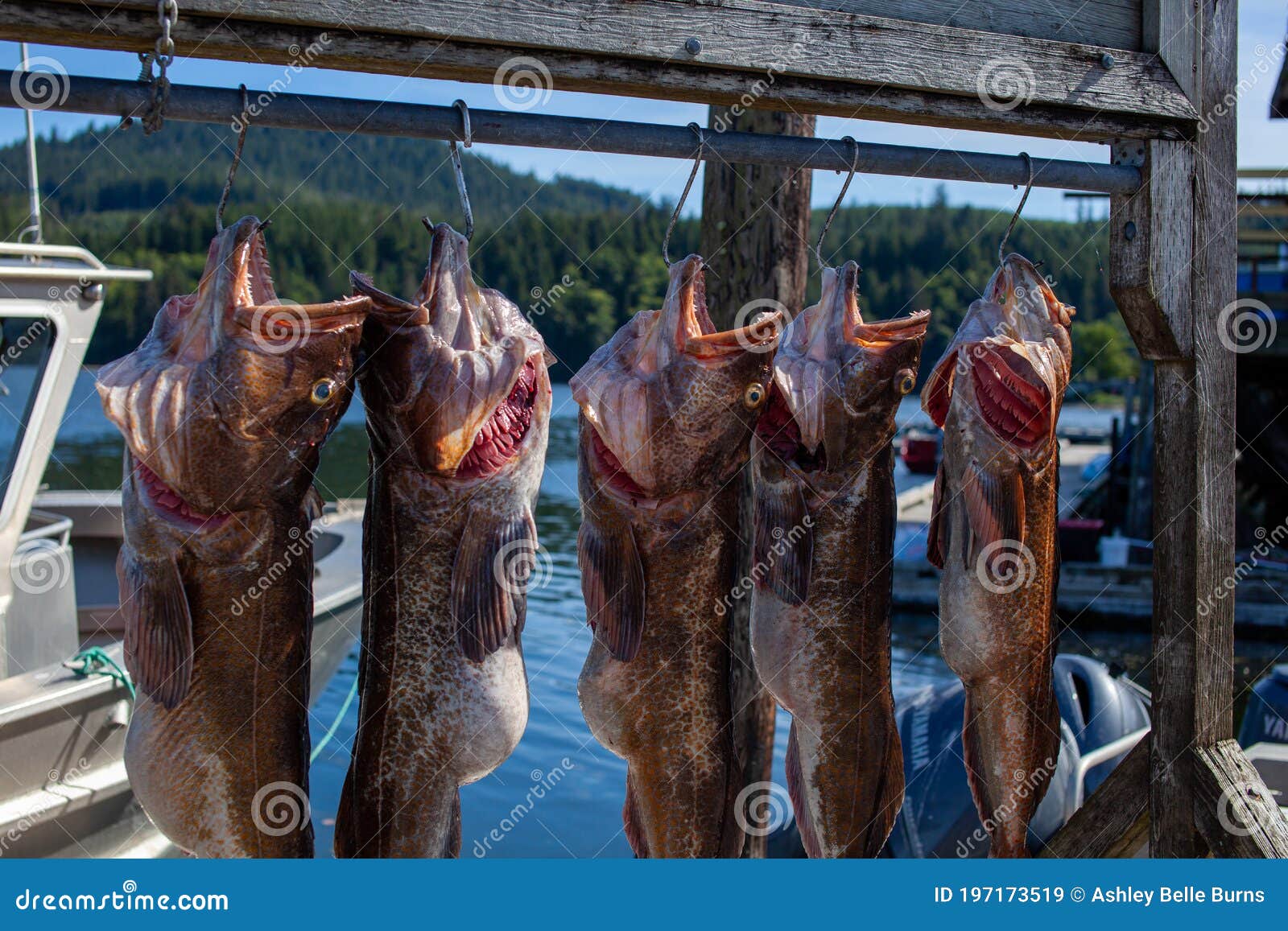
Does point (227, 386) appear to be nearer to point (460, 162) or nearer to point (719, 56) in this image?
point (460, 162)

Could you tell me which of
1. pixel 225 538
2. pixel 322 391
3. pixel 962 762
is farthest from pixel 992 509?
pixel 962 762

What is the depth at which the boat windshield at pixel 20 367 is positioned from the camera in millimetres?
6590

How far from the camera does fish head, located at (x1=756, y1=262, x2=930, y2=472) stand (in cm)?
267

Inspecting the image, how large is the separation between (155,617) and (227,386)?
1.57 ft

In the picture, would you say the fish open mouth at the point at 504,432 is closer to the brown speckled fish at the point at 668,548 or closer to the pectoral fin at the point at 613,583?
Result: the brown speckled fish at the point at 668,548

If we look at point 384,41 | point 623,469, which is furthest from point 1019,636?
point 384,41

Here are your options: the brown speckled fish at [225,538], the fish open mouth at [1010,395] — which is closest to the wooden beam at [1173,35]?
the fish open mouth at [1010,395]

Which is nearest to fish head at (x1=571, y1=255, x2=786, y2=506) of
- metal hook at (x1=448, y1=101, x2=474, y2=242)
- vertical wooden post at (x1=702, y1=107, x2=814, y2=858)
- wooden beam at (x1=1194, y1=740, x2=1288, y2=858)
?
metal hook at (x1=448, y1=101, x2=474, y2=242)

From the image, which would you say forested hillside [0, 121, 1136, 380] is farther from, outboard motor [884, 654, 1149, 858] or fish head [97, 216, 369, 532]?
outboard motor [884, 654, 1149, 858]

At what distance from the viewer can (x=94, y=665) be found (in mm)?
6375

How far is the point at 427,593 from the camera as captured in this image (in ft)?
7.84

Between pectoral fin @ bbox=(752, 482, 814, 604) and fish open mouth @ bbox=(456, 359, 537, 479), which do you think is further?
pectoral fin @ bbox=(752, 482, 814, 604)

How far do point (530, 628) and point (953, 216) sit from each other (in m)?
84.3

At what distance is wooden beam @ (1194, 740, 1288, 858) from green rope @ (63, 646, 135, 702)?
5.50 metres
